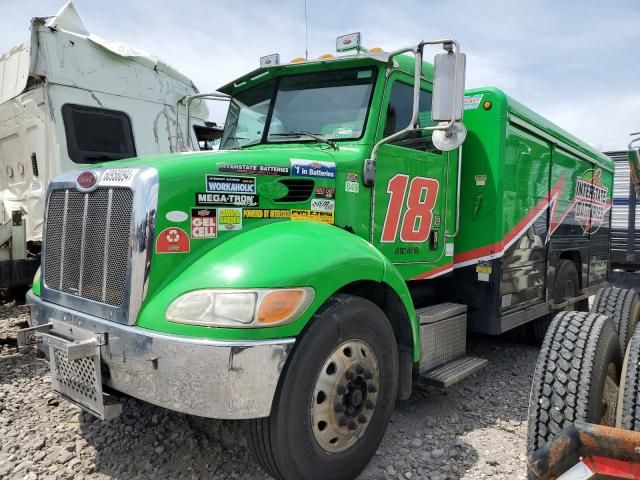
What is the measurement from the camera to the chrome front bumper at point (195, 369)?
2275mm

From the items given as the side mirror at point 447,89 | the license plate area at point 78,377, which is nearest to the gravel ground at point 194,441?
the license plate area at point 78,377

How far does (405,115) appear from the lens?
3.69m

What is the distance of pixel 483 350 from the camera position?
5.63m

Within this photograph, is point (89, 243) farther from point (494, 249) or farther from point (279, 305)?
point (494, 249)

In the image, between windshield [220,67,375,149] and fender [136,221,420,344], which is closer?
fender [136,221,420,344]

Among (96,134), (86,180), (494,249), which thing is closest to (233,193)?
(86,180)

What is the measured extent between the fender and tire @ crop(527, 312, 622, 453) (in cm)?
106

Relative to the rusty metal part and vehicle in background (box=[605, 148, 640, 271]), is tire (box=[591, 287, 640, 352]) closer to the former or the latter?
the rusty metal part

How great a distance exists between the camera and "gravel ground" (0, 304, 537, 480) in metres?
2.95

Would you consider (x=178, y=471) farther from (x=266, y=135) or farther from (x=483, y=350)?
(x=483, y=350)

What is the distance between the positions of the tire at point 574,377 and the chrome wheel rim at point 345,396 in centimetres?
84

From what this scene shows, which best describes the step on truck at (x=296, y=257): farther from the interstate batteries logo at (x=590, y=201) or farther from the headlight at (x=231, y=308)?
the interstate batteries logo at (x=590, y=201)

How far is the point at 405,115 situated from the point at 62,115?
4397 mm

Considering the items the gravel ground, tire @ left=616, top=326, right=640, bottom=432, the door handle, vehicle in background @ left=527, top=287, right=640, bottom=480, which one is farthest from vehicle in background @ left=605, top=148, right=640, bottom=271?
tire @ left=616, top=326, right=640, bottom=432
